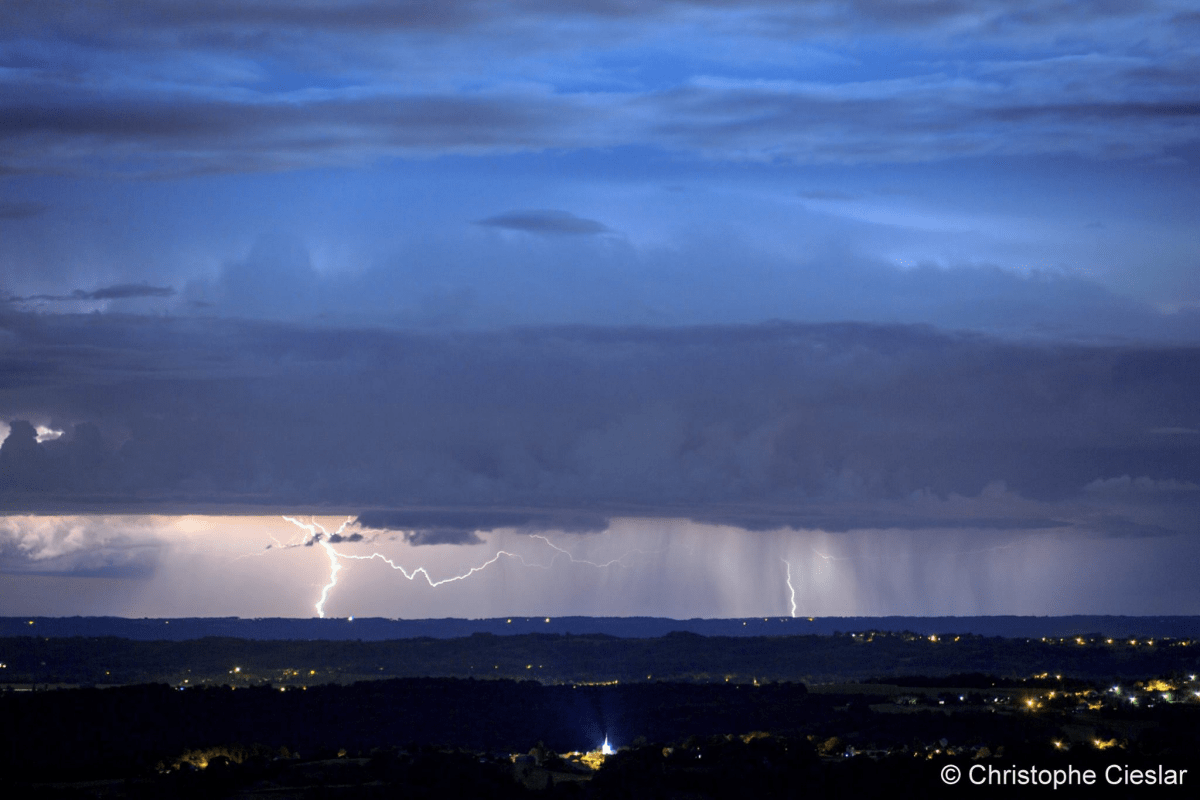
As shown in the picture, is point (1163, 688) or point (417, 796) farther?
point (1163, 688)

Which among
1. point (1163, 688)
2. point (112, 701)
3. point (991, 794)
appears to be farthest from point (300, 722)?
point (1163, 688)

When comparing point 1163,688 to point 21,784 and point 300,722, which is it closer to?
point 300,722

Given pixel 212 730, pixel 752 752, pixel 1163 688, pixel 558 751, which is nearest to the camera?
pixel 752 752

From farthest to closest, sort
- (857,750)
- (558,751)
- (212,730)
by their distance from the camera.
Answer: (212,730) → (558,751) → (857,750)

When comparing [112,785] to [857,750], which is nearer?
[112,785]

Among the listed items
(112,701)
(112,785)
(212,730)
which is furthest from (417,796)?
(112,701)

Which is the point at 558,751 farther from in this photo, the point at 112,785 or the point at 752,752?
the point at 112,785

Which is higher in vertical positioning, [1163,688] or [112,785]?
[1163,688]

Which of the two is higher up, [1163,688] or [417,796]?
[1163,688]

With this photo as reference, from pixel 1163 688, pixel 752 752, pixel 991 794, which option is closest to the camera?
pixel 991 794
